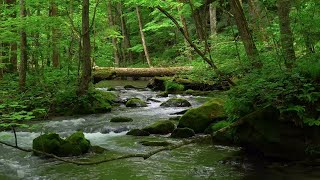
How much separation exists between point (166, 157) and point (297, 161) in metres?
2.73

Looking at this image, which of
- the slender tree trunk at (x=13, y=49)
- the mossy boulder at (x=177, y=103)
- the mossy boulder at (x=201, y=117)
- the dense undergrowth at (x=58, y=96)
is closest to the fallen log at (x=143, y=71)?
the slender tree trunk at (x=13, y=49)

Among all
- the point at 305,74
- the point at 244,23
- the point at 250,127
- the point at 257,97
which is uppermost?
the point at 244,23

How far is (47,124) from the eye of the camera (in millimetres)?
11875

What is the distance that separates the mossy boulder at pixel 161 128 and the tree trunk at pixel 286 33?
13.5 feet

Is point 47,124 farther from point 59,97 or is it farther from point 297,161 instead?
point 297,161

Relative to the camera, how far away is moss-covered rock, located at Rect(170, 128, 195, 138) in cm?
962

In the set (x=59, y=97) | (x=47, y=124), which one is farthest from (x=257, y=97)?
(x=59, y=97)

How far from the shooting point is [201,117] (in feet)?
33.5

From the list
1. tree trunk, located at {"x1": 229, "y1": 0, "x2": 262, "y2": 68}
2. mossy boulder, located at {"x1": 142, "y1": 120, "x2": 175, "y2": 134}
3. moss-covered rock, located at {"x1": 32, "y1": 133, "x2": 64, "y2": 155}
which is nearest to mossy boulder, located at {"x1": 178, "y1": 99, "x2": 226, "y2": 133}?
mossy boulder, located at {"x1": 142, "y1": 120, "x2": 175, "y2": 134}

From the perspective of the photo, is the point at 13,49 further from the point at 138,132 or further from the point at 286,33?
the point at 286,33

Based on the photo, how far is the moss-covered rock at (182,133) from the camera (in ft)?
31.6

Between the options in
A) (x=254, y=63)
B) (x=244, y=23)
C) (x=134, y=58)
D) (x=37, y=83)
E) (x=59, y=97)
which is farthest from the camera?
(x=134, y=58)

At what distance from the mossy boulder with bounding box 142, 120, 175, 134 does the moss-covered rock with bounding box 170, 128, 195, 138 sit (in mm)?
535

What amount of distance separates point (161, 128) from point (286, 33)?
14.4ft
